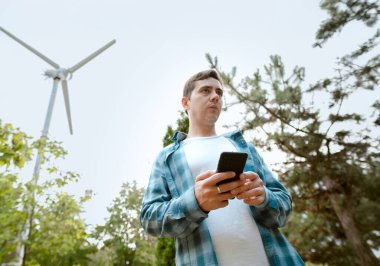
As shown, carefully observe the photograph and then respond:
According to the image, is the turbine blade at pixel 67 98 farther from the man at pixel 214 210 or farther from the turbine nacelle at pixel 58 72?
the man at pixel 214 210

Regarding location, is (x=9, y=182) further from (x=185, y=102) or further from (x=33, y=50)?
(x=33, y=50)

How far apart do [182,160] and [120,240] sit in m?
15.9

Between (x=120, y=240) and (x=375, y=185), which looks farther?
(x=120, y=240)

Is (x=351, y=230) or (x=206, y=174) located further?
(x=351, y=230)

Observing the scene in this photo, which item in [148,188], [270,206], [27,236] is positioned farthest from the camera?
[27,236]

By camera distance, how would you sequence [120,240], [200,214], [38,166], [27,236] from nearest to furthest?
[200,214]
[27,236]
[38,166]
[120,240]

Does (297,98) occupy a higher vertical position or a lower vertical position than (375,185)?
higher

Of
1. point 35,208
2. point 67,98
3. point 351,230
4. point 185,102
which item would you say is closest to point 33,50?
point 67,98

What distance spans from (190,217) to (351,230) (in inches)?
300

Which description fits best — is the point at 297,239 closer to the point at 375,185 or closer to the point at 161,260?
the point at 375,185

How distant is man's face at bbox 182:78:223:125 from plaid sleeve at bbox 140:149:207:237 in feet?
1.96

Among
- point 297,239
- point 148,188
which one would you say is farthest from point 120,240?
point 148,188

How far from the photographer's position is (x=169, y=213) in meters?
1.04

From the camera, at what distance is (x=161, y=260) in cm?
566
